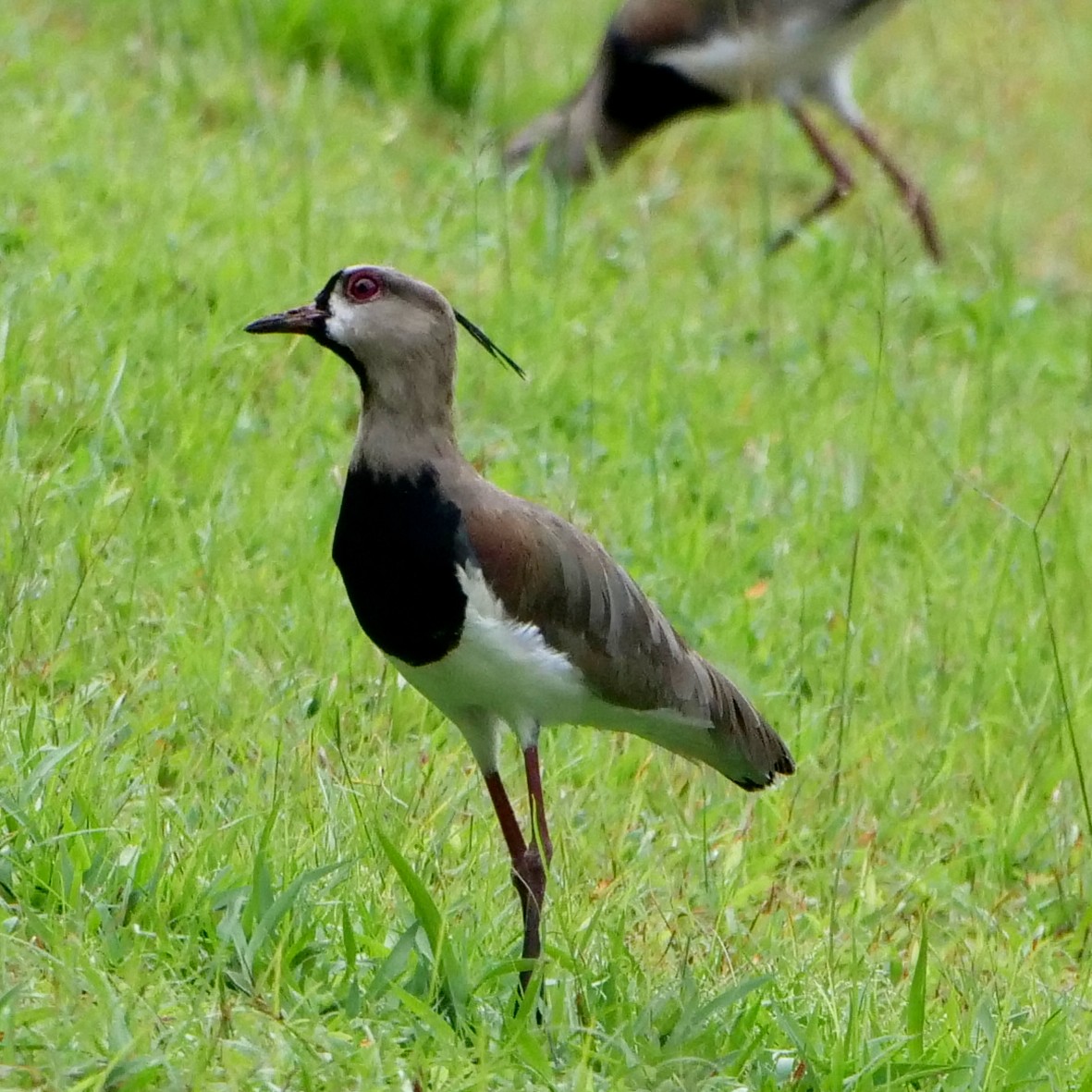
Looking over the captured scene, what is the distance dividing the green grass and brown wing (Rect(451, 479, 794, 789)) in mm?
355

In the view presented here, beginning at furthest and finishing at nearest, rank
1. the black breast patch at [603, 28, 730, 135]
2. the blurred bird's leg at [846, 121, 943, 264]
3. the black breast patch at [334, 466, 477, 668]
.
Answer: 1. the black breast patch at [603, 28, 730, 135]
2. the blurred bird's leg at [846, 121, 943, 264]
3. the black breast patch at [334, 466, 477, 668]

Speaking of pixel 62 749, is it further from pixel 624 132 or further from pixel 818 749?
pixel 624 132

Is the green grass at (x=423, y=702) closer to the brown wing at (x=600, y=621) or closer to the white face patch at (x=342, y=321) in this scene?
the brown wing at (x=600, y=621)

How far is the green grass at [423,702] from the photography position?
362cm

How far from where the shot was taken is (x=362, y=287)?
13.1 ft

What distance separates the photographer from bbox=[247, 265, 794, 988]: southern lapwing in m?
3.79

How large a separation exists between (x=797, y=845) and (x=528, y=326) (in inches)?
88.5

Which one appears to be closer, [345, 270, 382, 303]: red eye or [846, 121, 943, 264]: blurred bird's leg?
[345, 270, 382, 303]: red eye

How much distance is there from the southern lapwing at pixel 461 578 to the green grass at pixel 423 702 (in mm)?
315

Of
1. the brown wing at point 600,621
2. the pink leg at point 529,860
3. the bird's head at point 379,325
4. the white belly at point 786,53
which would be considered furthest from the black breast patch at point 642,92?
the pink leg at point 529,860

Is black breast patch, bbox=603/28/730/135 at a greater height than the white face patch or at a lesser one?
greater

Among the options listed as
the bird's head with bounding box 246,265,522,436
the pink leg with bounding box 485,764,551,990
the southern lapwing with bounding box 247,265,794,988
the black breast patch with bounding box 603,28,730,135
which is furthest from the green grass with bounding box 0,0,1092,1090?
the bird's head with bounding box 246,265,522,436

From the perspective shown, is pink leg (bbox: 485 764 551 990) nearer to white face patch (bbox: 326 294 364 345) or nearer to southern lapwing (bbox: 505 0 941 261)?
white face patch (bbox: 326 294 364 345)

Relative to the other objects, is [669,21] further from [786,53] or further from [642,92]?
[786,53]
